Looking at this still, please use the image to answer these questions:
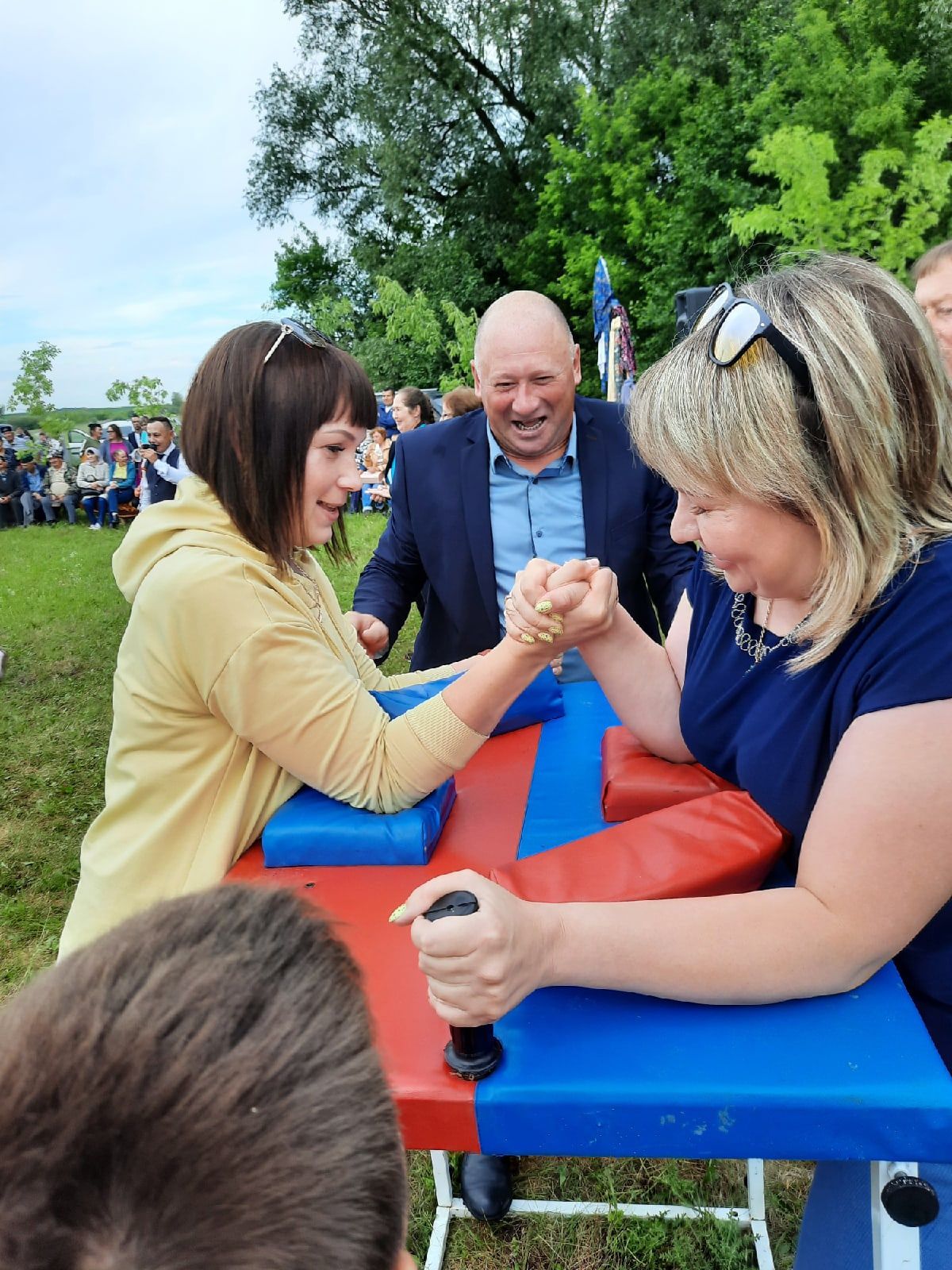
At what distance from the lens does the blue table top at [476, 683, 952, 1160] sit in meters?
1.04

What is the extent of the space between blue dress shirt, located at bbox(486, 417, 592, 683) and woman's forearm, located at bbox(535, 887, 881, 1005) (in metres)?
2.31

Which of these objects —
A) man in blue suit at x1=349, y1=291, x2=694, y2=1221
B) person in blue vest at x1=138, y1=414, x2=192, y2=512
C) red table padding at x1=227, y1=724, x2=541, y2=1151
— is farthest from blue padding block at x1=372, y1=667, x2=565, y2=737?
person in blue vest at x1=138, y1=414, x2=192, y2=512

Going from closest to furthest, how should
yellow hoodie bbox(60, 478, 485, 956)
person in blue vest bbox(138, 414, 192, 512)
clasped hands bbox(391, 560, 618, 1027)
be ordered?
clasped hands bbox(391, 560, 618, 1027) → yellow hoodie bbox(60, 478, 485, 956) → person in blue vest bbox(138, 414, 192, 512)

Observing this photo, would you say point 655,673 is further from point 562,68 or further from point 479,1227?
point 562,68

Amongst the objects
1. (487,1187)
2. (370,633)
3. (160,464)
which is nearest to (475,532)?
(370,633)

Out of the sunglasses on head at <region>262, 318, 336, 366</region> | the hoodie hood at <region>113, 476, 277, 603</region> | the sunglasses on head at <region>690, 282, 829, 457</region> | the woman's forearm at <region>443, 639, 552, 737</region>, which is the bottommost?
the woman's forearm at <region>443, 639, 552, 737</region>

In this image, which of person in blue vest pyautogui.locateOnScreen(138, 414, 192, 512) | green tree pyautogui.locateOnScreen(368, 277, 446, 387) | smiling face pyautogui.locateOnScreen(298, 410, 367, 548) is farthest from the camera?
green tree pyautogui.locateOnScreen(368, 277, 446, 387)

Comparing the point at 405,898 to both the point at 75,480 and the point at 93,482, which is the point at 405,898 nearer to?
the point at 93,482

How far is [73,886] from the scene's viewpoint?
4.22 m

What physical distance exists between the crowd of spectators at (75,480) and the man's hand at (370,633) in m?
15.6

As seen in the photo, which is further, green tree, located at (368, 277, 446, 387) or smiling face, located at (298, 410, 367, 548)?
green tree, located at (368, 277, 446, 387)

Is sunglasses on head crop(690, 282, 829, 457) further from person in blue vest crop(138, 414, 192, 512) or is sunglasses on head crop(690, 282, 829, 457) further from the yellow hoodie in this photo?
person in blue vest crop(138, 414, 192, 512)

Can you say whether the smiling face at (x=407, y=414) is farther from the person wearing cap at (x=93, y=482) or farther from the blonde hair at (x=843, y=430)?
the blonde hair at (x=843, y=430)

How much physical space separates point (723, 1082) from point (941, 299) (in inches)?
125
